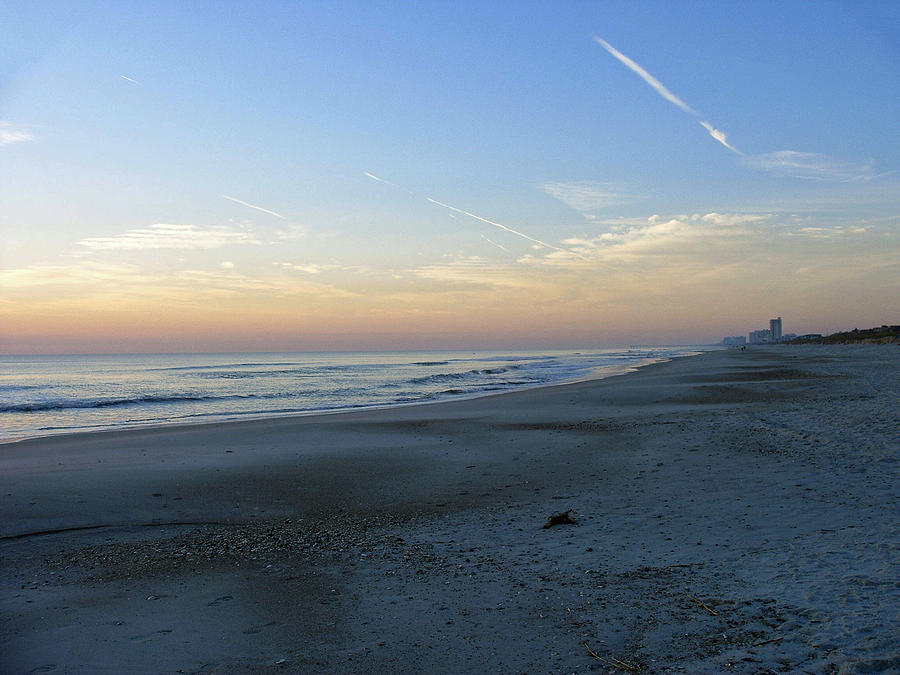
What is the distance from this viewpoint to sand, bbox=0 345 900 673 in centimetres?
403

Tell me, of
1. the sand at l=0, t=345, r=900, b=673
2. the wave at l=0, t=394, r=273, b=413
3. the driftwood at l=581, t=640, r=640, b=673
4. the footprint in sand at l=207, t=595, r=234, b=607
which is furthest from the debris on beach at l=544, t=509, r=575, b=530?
the wave at l=0, t=394, r=273, b=413

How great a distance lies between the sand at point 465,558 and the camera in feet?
13.2

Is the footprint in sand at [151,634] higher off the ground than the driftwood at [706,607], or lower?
lower

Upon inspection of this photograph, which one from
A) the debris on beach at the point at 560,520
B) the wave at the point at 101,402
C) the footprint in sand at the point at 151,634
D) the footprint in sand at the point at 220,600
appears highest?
the debris on beach at the point at 560,520

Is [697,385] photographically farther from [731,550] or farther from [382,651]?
[382,651]

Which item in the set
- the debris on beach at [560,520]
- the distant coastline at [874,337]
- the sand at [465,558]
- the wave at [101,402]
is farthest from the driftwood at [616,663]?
the distant coastline at [874,337]

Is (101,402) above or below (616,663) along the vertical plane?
below

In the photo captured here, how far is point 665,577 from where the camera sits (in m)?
5.06

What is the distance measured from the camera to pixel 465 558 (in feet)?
19.3

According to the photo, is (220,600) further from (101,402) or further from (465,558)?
(101,402)

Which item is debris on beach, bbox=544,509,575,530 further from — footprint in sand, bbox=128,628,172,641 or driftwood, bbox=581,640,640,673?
footprint in sand, bbox=128,628,172,641

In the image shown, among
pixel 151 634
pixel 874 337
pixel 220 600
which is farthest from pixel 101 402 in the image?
pixel 874 337

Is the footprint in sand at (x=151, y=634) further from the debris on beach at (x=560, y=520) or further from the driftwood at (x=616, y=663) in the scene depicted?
the debris on beach at (x=560, y=520)

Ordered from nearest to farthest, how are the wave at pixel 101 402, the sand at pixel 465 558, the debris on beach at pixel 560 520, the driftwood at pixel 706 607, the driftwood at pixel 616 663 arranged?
the driftwood at pixel 616 663 < the sand at pixel 465 558 < the driftwood at pixel 706 607 < the debris on beach at pixel 560 520 < the wave at pixel 101 402
